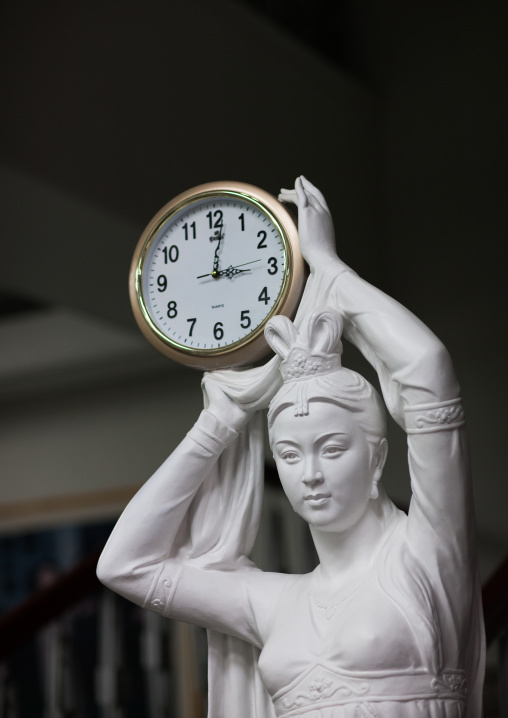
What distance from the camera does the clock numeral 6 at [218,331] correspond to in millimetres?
3090

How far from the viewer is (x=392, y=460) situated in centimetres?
646

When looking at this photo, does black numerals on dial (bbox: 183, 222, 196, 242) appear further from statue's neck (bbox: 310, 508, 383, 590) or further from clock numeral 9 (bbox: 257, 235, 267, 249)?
statue's neck (bbox: 310, 508, 383, 590)

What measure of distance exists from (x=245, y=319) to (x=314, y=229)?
301 millimetres

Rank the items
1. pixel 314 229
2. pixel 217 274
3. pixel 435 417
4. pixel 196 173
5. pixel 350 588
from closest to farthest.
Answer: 1. pixel 435 417
2. pixel 350 588
3. pixel 314 229
4. pixel 217 274
5. pixel 196 173

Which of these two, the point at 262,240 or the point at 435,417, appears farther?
the point at 262,240

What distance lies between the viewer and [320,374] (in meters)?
2.85

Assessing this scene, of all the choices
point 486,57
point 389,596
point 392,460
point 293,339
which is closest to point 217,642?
point 389,596

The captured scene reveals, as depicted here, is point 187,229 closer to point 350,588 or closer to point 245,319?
point 245,319

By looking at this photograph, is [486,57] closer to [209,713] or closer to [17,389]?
[17,389]

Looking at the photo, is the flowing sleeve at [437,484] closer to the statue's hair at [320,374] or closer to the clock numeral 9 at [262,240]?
the statue's hair at [320,374]

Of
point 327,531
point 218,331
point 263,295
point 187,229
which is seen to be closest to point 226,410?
point 218,331

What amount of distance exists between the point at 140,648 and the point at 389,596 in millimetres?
4254

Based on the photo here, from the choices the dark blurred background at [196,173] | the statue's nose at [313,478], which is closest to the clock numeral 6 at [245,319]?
the statue's nose at [313,478]

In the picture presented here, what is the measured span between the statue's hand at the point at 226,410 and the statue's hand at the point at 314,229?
41 cm
